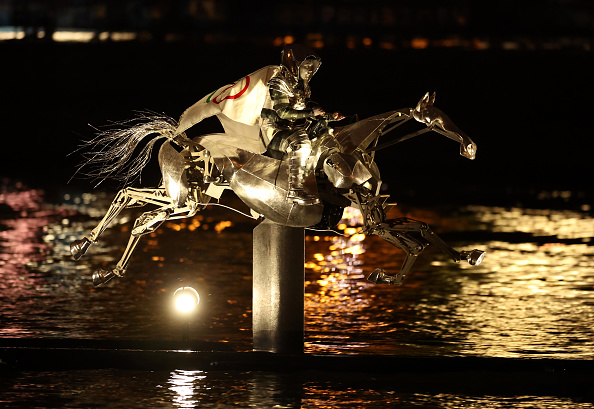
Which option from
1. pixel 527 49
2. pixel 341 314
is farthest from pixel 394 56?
pixel 341 314

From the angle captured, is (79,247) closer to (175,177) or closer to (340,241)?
(175,177)

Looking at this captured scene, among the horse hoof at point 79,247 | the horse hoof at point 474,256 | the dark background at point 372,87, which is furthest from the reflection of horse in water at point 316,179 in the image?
the dark background at point 372,87

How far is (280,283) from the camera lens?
22.3ft

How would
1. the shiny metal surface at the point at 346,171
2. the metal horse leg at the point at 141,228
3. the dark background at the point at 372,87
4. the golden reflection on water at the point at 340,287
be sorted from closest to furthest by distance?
1. the shiny metal surface at the point at 346,171
2. the metal horse leg at the point at 141,228
3. the golden reflection on water at the point at 340,287
4. the dark background at the point at 372,87

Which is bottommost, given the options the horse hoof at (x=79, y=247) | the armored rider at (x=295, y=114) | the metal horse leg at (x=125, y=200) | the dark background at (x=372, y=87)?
the horse hoof at (x=79, y=247)

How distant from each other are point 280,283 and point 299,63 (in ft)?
4.33

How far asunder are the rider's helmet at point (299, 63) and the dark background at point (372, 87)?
1340 centimetres

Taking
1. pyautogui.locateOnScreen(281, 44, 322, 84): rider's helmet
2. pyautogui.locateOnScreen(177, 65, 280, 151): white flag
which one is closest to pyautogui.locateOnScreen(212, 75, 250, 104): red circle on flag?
pyautogui.locateOnScreen(177, 65, 280, 151): white flag

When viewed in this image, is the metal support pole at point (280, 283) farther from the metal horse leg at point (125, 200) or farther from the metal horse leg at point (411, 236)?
the metal horse leg at point (125, 200)

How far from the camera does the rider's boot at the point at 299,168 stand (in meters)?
6.38

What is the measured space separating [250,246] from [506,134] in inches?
382

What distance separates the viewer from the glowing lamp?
7211 mm

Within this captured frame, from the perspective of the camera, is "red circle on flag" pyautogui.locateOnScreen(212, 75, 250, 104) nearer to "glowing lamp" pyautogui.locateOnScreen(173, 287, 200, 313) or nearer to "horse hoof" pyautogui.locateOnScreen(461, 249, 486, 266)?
"glowing lamp" pyautogui.locateOnScreen(173, 287, 200, 313)

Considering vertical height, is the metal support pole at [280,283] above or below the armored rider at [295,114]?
below
